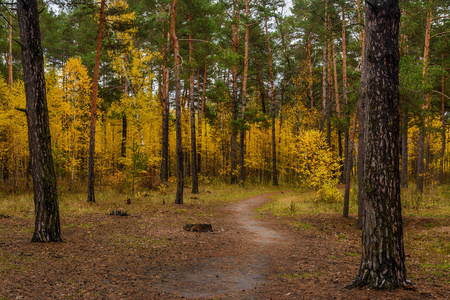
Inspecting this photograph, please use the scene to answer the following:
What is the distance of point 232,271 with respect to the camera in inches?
239

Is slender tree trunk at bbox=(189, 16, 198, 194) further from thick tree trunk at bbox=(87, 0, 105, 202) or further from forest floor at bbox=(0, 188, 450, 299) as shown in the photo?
forest floor at bbox=(0, 188, 450, 299)

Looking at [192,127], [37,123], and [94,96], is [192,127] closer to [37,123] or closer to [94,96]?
[94,96]

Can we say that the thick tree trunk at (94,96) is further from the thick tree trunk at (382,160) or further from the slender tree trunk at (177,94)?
the thick tree trunk at (382,160)

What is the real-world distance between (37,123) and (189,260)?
4998 mm

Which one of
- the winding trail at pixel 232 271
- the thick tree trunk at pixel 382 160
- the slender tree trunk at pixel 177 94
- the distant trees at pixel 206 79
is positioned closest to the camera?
the thick tree trunk at pixel 382 160

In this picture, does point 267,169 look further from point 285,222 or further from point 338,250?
point 338,250

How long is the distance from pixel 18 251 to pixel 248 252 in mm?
5388

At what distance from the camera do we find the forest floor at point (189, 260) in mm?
4590

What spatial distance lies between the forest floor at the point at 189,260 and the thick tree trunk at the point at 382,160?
40 cm

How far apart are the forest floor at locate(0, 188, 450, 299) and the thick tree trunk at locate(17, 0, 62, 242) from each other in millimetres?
608

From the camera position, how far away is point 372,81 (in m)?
4.69

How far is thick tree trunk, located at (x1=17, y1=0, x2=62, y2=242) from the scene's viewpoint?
6879mm

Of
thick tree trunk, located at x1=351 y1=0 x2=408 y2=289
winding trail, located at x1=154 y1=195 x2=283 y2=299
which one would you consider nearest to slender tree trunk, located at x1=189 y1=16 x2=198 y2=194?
winding trail, located at x1=154 y1=195 x2=283 y2=299

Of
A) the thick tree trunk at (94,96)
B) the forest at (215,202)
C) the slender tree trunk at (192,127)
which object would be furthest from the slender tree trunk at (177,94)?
the thick tree trunk at (94,96)
